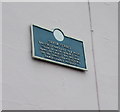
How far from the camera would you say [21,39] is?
4.52m

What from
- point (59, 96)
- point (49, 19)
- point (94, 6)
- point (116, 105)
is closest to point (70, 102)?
point (59, 96)

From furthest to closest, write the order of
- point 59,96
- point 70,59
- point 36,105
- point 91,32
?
point 91,32, point 70,59, point 59,96, point 36,105

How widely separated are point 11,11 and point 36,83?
98cm

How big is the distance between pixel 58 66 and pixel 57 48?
249 mm

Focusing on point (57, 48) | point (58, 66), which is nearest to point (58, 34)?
point (57, 48)

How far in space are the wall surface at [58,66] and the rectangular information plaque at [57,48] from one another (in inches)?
3.1

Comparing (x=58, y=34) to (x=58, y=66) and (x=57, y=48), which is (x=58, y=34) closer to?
(x=57, y=48)

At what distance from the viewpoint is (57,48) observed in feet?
15.9

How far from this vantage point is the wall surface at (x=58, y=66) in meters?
4.31

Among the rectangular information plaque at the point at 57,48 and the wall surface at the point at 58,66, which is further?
the rectangular information plaque at the point at 57,48

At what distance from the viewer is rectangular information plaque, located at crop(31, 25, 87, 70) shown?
4652 millimetres

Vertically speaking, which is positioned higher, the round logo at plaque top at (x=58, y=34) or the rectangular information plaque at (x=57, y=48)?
the round logo at plaque top at (x=58, y=34)

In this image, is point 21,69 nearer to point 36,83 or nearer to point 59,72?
point 36,83

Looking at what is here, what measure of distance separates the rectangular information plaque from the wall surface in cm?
8
